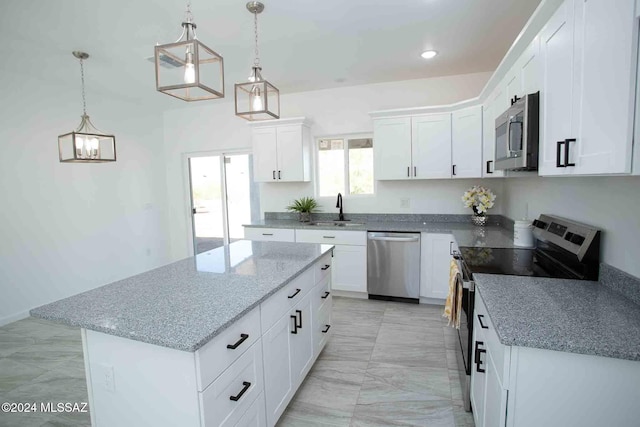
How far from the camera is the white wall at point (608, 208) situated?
1.43 meters

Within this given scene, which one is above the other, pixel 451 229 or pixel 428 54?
pixel 428 54

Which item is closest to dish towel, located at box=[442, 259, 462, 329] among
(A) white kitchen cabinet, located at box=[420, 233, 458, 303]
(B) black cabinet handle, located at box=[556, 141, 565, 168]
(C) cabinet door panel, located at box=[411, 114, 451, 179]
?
(B) black cabinet handle, located at box=[556, 141, 565, 168]

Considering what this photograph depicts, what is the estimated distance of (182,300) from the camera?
1536 mm

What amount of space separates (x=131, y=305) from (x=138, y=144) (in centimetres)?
429

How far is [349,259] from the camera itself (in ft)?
12.9

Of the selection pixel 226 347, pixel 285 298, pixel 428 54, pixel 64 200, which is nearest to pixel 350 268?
pixel 285 298

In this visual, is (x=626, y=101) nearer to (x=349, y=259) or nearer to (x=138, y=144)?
(x=349, y=259)

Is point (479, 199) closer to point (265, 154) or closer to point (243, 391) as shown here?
point (265, 154)

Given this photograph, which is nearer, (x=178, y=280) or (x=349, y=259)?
(x=178, y=280)

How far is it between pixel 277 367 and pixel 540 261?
69.1 inches

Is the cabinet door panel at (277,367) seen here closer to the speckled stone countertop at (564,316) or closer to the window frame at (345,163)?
the speckled stone countertop at (564,316)

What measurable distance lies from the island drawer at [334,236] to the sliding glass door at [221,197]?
1.40 meters

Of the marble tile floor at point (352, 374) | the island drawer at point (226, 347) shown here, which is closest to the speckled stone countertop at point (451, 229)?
the marble tile floor at point (352, 374)

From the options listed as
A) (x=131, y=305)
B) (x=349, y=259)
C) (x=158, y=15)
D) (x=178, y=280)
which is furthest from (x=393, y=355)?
(x=158, y=15)
